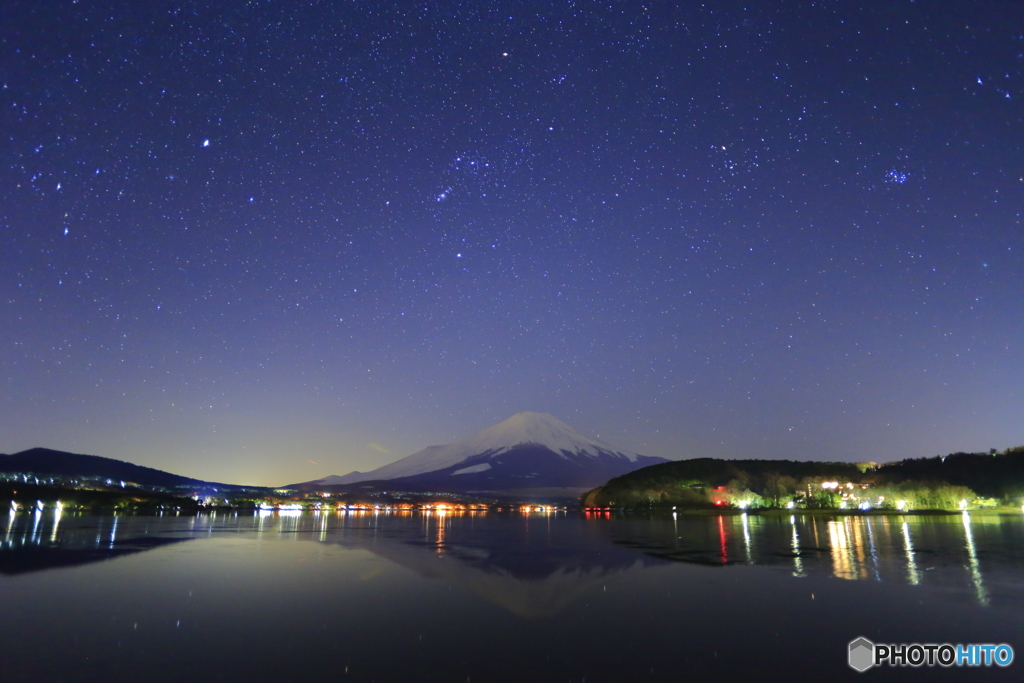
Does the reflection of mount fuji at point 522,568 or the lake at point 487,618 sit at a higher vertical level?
the lake at point 487,618

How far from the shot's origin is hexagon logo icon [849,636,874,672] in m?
12.8

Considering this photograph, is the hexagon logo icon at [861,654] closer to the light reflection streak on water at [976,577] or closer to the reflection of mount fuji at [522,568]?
the light reflection streak on water at [976,577]

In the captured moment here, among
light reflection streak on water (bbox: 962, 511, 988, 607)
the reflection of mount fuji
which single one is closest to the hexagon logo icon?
light reflection streak on water (bbox: 962, 511, 988, 607)

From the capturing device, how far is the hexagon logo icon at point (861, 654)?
42.1 feet

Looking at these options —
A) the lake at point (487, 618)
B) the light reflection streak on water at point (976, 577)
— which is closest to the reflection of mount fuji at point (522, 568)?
the lake at point (487, 618)

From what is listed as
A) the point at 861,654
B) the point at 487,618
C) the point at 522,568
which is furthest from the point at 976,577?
the point at 487,618

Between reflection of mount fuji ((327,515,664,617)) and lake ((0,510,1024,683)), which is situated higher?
lake ((0,510,1024,683))

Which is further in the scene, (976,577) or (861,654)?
(976,577)

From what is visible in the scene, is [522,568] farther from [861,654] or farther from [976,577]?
[976,577]

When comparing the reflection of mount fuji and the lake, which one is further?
the reflection of mount fuji

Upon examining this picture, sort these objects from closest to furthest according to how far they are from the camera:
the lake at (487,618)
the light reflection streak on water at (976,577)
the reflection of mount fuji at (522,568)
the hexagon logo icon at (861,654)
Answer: the lake at (487,618) → the hexagon logo icon at (861,654) → the light reflection streak on water at (976,577) → the reflection of mount fuji at (522,568)

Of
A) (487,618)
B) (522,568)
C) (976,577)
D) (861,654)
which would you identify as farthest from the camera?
(522,568)

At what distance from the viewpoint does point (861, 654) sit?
13.7 metres

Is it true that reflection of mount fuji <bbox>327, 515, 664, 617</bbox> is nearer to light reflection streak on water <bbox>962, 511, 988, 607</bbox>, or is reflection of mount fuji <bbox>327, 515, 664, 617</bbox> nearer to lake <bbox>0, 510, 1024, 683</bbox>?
lake <bbox>0, 510, 1024, 683</bbox>
